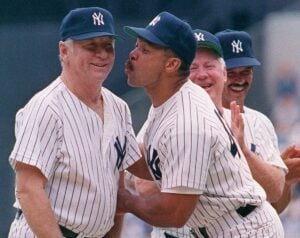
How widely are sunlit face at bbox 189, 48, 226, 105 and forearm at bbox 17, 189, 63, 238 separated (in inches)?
37.7

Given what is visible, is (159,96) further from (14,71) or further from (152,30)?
(14,71)

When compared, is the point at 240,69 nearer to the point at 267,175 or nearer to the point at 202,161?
the point at 267,175

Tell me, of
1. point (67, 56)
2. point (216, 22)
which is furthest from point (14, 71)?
point (67, 56)

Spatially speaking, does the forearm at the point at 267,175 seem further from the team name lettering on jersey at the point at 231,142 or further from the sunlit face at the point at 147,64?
the sunlit face at the point at 147,64

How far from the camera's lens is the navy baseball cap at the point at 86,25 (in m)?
4.49

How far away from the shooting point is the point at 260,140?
17.0 ft

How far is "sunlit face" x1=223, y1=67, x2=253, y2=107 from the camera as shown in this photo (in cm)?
546

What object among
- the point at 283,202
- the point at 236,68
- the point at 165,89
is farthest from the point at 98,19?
the point at 283,202

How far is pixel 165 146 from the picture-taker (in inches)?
171

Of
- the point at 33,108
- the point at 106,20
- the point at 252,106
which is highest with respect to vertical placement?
the point at 106,20

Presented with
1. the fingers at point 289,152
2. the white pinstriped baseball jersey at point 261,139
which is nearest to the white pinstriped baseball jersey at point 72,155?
the white pinstriped baseball jersey at point 261,139

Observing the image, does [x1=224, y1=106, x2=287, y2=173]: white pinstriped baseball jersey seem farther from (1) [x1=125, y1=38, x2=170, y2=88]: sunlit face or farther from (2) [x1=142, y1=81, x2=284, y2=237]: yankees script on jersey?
(1) [x1=125, y1=38, x2=170, y2=88]: sunlit face

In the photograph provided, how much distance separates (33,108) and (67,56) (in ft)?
0.94

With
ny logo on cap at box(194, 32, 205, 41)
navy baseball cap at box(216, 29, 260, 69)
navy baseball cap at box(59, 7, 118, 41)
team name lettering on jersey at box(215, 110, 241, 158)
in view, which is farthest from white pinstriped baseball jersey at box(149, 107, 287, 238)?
navy baseball cap at box(59, 7, 118, 41)
